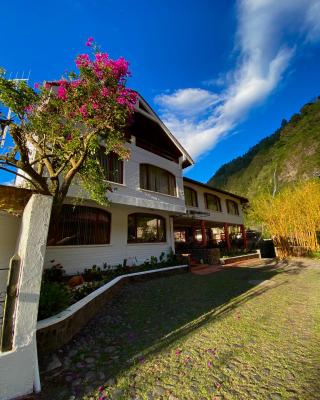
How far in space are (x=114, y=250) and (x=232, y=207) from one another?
16.5 m

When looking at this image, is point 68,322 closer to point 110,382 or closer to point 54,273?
point 110,382

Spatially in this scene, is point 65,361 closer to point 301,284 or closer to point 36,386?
point 36,386

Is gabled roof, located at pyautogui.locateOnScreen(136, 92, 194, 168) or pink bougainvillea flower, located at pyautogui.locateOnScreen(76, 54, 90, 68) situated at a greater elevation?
gabled roof, located at pyautogui.locateOnScreen(136, 92, 194, 168)

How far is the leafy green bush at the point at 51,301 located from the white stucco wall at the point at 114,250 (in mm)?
4201

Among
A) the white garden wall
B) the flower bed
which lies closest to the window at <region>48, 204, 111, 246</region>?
the flower bed

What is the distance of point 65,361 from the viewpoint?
11.1 ft

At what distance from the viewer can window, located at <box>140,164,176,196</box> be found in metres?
12.2

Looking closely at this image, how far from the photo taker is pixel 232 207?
76.6ft

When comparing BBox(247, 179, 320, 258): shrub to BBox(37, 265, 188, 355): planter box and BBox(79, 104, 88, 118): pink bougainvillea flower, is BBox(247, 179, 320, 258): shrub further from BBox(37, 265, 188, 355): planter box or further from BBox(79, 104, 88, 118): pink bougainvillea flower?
BBox(79, 104, 88, 118): pink bougainvillea flower

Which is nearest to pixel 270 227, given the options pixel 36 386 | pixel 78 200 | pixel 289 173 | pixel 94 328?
pixel 78 200

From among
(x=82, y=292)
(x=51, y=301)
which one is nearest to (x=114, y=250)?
(x=82, y=292)

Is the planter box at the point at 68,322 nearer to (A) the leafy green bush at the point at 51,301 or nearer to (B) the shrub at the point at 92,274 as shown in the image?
(A) the leafy green bush at the point at 51,301

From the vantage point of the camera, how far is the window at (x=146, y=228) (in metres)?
11.4

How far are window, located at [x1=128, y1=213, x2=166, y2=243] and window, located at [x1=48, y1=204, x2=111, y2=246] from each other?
58.3 inches
